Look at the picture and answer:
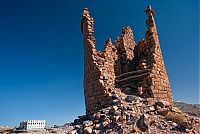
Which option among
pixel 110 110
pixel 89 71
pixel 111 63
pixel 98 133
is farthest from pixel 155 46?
pixel 98 133

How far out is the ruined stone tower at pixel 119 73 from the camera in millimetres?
14757

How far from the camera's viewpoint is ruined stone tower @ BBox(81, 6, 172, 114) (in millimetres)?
14757

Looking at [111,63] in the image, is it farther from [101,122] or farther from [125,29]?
[101,122]

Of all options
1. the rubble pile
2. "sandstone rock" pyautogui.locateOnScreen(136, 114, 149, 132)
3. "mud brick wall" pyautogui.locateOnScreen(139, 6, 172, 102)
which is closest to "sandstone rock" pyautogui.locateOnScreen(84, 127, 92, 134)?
the rubble pile

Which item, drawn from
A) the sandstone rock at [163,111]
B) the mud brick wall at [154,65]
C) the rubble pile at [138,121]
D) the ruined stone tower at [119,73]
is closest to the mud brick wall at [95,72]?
the ruined stone tower at [119,73]

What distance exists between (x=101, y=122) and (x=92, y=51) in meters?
5.64

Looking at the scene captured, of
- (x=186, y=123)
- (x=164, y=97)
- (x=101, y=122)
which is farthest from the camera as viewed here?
(x=164, y=97)

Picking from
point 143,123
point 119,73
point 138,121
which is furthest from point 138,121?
point 119,73

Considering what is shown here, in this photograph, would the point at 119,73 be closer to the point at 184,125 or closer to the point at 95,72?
the point at 95,72

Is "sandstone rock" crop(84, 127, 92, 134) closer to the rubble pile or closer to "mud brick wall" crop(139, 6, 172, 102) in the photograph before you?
the rubble pile

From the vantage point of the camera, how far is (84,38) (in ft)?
56.0

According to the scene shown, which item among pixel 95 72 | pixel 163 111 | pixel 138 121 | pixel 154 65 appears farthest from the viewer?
pixel 154 65

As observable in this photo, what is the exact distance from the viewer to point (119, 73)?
17.9m

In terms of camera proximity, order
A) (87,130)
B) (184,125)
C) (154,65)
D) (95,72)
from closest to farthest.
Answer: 1. (184,125)
2. (87,130)
3. (95,72)
4. (154,65)
